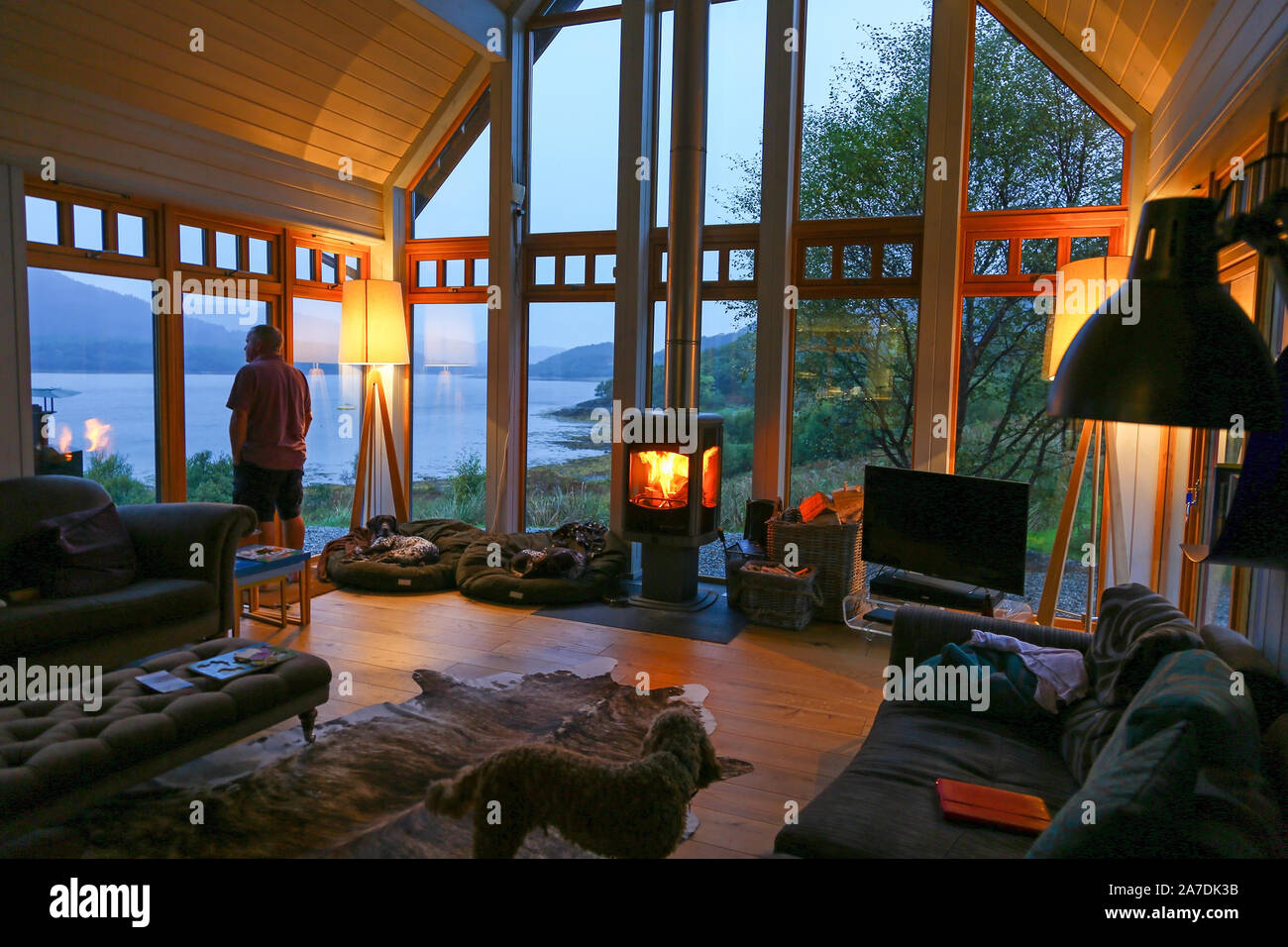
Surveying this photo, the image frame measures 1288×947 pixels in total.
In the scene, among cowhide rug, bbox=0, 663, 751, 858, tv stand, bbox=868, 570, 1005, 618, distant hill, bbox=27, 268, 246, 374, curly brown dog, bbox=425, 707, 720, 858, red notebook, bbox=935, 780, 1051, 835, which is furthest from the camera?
distant hill, bbox=27, 268, 246, 374

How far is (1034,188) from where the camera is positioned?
5.41 meters

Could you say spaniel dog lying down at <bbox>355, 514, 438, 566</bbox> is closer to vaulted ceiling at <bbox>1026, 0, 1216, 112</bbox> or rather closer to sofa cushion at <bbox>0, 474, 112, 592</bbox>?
sofa cushion at <bbox>0, 474, 112, 592</bbox>

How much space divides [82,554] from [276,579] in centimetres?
114

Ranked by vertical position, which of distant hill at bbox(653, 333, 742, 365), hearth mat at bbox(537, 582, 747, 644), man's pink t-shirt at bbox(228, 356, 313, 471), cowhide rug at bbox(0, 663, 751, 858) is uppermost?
distant hill at bbox(653, 333, 742, 365)

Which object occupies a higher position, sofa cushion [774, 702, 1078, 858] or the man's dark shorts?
the man's dark shorts

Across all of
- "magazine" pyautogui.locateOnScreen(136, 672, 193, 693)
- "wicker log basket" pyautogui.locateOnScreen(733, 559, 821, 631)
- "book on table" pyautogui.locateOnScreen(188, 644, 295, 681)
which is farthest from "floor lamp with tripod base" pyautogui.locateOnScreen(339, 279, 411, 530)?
"magazine" pyautogui.locateOnScreen(136, 672, 193, 693)

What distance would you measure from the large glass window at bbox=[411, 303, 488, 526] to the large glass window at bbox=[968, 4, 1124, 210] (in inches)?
159

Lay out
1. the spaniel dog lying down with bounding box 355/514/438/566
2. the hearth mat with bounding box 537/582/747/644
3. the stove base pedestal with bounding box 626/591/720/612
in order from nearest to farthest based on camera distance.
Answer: the hearth mat with bounding box 537/582/747/644 < the stove base pedestal with bounding box 626/591/720/612 < the spaniel dog lying down with bounding box 355/514/438/566

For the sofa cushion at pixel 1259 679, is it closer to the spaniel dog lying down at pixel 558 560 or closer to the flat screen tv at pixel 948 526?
the flat screen tv at pixel 948 526

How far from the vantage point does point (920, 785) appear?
2.34 meters

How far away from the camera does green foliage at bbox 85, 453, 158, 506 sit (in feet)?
17.3

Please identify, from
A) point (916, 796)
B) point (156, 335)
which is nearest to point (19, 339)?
point (156, 335)

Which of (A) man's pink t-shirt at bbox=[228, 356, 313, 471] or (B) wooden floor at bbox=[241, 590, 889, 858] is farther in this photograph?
(A) man's pink t-shirt at bbox=[228, 356, 313, 471]
